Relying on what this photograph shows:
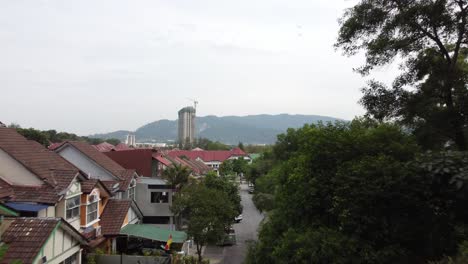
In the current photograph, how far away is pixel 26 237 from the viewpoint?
463 inches

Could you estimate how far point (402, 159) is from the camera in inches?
437

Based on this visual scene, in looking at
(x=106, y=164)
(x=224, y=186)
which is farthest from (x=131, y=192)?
(x=224, y=186)

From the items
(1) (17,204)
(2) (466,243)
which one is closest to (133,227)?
(1) (17,204)

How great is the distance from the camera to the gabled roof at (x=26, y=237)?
11.1m

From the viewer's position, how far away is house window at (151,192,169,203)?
108 feet

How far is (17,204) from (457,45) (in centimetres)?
1706

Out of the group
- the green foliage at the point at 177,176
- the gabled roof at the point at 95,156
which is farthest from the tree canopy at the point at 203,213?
the gabled roof at the point at 95,156

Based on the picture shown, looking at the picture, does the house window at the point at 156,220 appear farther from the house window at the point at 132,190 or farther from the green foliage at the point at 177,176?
the house window at the point at 132,190

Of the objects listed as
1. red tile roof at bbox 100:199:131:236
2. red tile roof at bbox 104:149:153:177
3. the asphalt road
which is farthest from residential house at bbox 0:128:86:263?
red tile roof at bbox 104:149:153:177

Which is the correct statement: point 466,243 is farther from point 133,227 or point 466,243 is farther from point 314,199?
point 133,227

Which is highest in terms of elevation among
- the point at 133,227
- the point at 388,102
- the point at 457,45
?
the point at 457,45

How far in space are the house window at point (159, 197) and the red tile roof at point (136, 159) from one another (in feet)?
10.1

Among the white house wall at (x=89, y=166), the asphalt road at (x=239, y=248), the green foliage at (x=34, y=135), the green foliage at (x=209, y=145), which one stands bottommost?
the asphalt road at (x=239, y=248)

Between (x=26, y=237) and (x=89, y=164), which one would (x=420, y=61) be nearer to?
(x=26, y=237)
